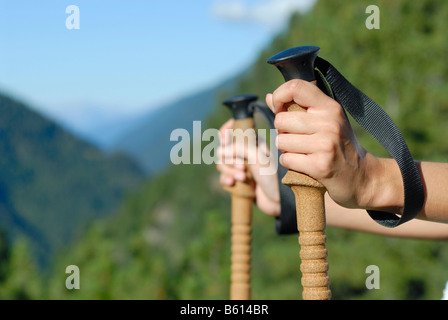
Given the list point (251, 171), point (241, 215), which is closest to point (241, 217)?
point (241, 215)

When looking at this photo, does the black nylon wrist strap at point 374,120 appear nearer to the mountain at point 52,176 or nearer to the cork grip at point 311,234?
the cork grip at point 311,234

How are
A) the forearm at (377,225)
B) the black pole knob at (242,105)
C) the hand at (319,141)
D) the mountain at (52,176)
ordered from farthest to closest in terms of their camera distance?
1. the mountain at (52,176)
2. the black pole knob at (242,105)
3. the forearm at (377,225)
4. the hand at (319,141)

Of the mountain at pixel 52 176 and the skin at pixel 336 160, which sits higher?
the mountain at pixel 52 176

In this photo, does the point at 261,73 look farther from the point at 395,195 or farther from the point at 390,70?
the point at 395,195

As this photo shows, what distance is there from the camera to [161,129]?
7047 inches

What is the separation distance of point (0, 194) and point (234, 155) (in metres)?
113

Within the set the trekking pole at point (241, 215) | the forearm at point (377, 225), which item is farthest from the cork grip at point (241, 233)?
the forearm at point (377, 225)

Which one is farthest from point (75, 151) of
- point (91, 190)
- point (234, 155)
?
point (234, 155)

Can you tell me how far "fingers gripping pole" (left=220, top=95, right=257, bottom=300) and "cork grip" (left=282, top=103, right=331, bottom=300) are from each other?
103 cm

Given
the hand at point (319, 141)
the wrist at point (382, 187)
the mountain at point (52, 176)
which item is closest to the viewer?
the hand at point (319, 141)

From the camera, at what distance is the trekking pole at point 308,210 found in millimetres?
1304

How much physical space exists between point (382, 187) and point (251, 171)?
116cm
